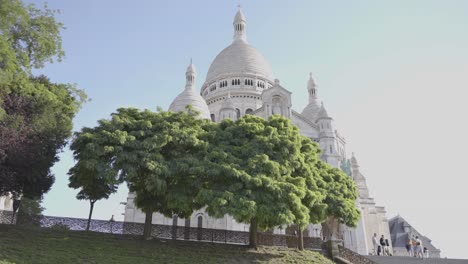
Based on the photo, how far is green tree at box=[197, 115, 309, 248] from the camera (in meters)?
17.4

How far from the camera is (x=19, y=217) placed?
1992cm

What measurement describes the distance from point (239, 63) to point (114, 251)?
41.2 metres

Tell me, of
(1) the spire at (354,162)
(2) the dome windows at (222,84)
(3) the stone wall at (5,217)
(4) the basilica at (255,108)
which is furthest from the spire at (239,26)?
(3) the stone wall at (5,217)

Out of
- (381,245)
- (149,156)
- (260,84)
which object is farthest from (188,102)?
(149,156)

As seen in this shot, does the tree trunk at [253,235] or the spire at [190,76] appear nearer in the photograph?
the tree trunk at [253,235]

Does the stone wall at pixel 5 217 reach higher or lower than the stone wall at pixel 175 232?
higher

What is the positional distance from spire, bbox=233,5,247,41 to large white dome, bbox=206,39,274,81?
2.51 m

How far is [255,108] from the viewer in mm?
50688

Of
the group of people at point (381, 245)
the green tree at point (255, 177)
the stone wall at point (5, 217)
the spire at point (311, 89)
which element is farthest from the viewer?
the spire at point (311, 89)

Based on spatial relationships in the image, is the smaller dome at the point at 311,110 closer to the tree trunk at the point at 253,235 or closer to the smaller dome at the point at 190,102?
the smaller dome at the point at 190,102

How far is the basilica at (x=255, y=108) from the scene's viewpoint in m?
36.9

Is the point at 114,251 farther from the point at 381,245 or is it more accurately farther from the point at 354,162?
the point at 354,162

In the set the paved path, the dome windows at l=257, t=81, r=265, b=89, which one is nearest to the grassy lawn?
the paved path

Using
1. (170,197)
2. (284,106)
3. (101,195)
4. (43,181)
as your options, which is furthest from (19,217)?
(284,106)
